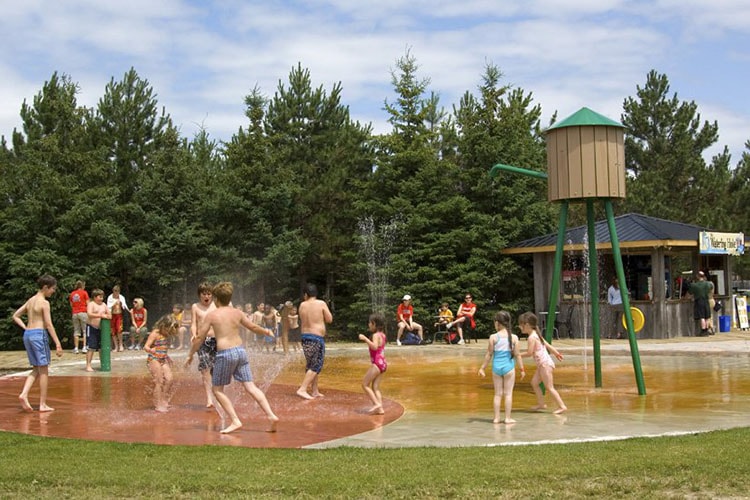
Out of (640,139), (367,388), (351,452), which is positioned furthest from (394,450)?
(640,139)

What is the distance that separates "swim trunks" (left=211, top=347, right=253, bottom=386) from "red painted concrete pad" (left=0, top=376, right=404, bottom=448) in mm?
610

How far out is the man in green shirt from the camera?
25266mm

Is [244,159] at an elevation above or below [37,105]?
below

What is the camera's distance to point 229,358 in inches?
380

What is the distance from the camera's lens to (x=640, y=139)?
4272 centimetres

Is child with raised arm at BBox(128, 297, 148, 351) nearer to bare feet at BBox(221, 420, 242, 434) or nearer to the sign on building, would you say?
bare feet at BBox(221, 420, 242, 434)

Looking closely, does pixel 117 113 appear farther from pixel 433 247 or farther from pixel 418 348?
pixel 418 348

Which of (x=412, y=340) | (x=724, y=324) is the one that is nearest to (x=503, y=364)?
(x=412, y=340)

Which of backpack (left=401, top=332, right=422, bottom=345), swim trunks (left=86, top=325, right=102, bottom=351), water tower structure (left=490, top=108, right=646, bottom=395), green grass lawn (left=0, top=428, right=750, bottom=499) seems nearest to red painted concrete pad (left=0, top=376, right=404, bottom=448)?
green grass lawn (left=0, top=428, right=750, bottom=499)

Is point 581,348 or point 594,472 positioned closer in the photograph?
point 594,472

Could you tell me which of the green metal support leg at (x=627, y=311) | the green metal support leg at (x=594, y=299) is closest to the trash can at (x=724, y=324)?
the green metal support leg at (x=594, y=299)

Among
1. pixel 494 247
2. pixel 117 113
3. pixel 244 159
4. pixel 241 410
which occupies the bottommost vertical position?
pixel 241 410

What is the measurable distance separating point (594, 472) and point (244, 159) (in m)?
24.7

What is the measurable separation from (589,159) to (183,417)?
7.27 metres
